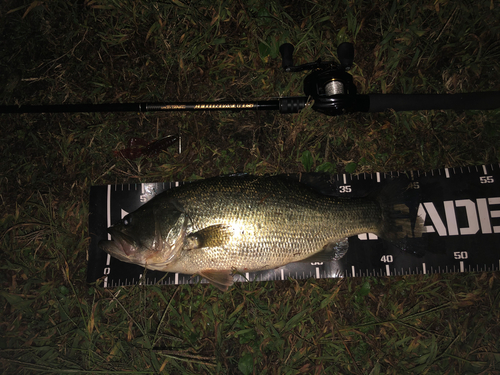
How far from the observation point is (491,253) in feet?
8.78

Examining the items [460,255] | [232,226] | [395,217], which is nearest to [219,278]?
[232,226]

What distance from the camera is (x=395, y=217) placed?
101 inches

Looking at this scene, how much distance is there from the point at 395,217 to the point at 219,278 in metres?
1.75

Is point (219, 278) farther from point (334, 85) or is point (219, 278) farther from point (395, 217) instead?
point (334, 85)

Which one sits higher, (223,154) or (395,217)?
(223,154)

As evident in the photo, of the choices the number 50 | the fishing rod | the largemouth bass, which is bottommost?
the number 50

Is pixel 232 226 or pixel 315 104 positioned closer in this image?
pixel 232 226

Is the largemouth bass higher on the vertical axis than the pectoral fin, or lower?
higher

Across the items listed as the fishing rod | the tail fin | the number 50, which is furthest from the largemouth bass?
the number 50

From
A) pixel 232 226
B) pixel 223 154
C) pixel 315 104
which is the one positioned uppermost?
pixel 315 104

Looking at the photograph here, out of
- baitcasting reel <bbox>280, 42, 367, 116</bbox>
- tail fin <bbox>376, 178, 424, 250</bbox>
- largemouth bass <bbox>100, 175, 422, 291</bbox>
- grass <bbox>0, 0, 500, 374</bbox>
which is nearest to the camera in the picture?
largemouth bass <bbox>100, 175, 422, 291</bbox>

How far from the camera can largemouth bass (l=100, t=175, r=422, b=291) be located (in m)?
2.30

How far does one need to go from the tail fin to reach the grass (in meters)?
0.37

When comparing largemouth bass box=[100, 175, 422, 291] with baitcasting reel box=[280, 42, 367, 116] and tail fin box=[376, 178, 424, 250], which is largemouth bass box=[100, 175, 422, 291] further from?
baitcasting reel box=[280, 42, 367, 116]
